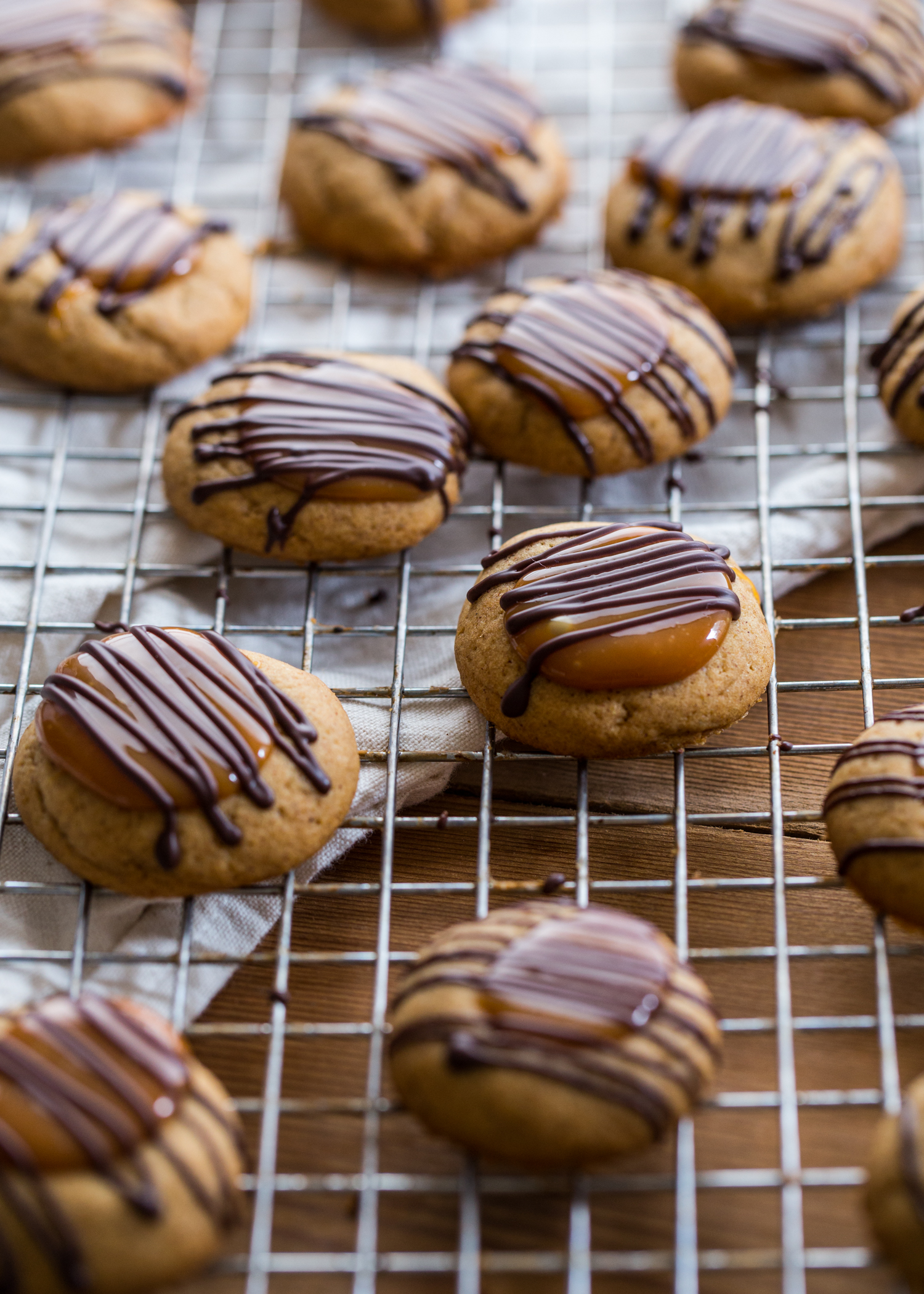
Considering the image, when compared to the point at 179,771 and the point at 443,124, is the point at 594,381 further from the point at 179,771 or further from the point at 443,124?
the point at 179,771

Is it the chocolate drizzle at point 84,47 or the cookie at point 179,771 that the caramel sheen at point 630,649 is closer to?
the cookie at point 179,771

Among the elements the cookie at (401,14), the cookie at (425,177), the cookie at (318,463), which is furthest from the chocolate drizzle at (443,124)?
the cookie at (318,463)

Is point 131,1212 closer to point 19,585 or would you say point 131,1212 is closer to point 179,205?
point 19,585

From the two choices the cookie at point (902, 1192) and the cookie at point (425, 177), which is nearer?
the cookie at point (902, 1192)

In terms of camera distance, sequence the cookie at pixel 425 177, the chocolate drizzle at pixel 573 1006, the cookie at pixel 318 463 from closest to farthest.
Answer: the chocolate drizzle at pixel 573 1006 → the cookie at pixel 318 463 → the cookie at pixel 425 177

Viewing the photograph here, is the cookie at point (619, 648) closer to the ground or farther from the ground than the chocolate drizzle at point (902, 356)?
closer to the ground

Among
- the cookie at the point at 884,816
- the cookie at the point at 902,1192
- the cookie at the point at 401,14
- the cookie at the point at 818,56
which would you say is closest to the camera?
the cookie at the point at 902,1192

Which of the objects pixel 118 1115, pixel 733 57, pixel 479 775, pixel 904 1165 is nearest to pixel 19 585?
pixel 479 775

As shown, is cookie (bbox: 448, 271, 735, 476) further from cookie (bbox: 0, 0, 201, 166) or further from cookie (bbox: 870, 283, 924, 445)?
cookie (bbox: 0, 0, 201, 166)

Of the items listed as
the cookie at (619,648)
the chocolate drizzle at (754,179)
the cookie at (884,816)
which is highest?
the chocolate drizzle at (754,179)
